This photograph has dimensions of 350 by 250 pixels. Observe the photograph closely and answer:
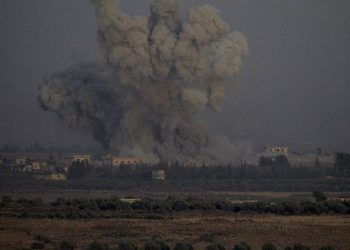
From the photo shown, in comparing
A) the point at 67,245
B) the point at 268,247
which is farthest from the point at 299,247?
the point at 67,245

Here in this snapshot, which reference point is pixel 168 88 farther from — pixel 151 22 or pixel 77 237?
pixel 77 237

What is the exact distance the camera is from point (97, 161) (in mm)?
94188

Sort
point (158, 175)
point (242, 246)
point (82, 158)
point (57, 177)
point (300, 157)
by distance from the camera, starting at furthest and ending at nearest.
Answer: point (300, 157) < point (82, 158) < point (57, 177) < point (158, 175) < point (242, 246)

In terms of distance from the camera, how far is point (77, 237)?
4706 cm

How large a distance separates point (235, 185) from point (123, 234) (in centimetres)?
3392

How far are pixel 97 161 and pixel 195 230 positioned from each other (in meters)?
A: 44.8

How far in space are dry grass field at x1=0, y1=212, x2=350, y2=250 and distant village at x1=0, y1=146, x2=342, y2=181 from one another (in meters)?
30.2

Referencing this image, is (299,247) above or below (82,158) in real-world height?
below

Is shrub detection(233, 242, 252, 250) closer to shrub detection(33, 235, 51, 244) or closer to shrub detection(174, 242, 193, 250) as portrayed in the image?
shrub detection(174, 242, 193, 250)

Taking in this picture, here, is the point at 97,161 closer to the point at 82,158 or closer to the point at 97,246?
the point at 82,158

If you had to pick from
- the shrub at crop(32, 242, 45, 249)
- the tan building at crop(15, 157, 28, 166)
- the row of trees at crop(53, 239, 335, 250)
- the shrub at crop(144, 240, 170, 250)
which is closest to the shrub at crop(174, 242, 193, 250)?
the row of trees at crop(53, 239, 335, 250)

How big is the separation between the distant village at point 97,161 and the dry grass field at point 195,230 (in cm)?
3021

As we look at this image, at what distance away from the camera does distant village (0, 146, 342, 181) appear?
89.0 metres

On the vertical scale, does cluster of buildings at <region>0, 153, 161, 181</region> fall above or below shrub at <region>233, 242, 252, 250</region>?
above
